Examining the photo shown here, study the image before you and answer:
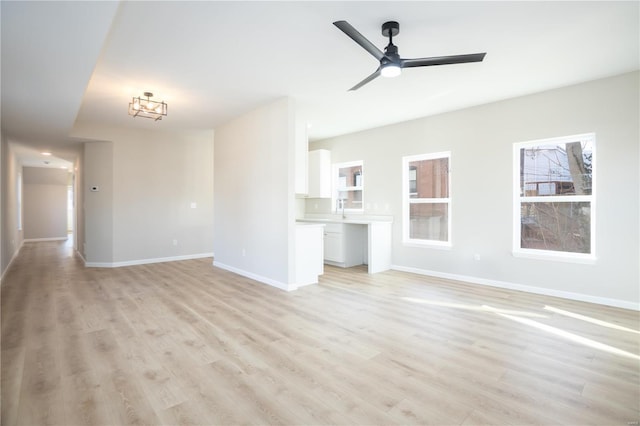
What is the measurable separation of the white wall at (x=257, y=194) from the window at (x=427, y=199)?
232 centimetres

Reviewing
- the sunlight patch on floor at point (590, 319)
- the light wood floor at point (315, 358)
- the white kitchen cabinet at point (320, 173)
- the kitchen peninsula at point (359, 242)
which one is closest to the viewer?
the light wood floor at point (315, 358)

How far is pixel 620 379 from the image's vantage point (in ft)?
7.13

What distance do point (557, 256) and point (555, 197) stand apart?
75 cm

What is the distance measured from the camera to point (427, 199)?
5512 mm

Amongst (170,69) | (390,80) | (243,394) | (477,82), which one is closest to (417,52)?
(390,80)

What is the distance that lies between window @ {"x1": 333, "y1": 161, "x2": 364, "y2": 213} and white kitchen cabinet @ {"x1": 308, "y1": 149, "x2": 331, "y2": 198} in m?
0.16

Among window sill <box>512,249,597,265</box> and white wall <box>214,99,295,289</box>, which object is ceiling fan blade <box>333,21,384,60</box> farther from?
window sill <box>512,249,597,265</box>

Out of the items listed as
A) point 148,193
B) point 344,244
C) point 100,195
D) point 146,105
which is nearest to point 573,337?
point 344,244

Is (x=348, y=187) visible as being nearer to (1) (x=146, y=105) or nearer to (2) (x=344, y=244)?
(2) (x=344, y=244)

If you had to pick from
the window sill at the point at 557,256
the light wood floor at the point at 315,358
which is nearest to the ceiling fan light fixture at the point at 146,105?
the light wood floor at the point at 315,358

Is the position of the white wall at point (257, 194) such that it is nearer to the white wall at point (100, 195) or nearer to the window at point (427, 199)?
the white wall at point (100, 195)

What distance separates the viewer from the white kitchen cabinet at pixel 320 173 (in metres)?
6.86

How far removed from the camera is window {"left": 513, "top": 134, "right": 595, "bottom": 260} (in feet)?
13.0

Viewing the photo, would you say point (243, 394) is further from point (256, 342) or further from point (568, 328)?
point (568, 328)
